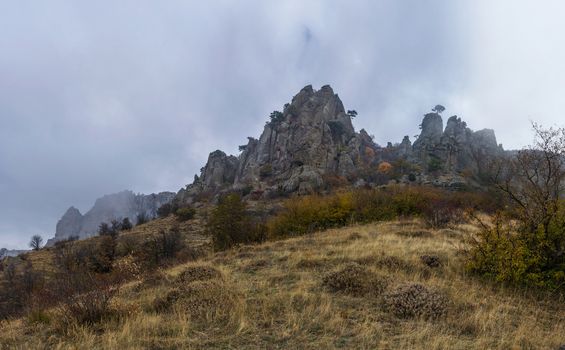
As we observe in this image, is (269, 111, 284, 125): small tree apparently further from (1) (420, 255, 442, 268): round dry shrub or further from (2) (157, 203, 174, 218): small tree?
(1) (420, 255, 442, 268): round dry shrub

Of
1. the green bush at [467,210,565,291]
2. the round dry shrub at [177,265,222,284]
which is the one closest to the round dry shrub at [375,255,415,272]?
the green bush at [467,210,565,291]

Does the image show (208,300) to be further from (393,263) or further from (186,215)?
(186,215)

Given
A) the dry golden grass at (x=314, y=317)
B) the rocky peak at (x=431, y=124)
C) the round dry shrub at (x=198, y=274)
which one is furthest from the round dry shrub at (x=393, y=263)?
the rocky peak at (x=431, y=124)

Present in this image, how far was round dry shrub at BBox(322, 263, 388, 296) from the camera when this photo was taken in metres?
9.26

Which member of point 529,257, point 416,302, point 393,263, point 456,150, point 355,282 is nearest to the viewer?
point 416,302

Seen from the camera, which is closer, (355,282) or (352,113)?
(355,282)

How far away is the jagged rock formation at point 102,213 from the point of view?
168m

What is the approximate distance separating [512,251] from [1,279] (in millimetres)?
32502

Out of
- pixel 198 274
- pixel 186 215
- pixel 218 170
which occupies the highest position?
pixel 218 170

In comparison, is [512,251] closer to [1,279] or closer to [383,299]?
[383,299]

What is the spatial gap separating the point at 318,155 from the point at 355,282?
6106 centimetres

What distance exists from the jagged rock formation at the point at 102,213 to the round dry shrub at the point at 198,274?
518 feet

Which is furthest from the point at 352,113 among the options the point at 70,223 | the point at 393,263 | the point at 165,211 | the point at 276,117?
the point at 70,223

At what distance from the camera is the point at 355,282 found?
9.55 metres
